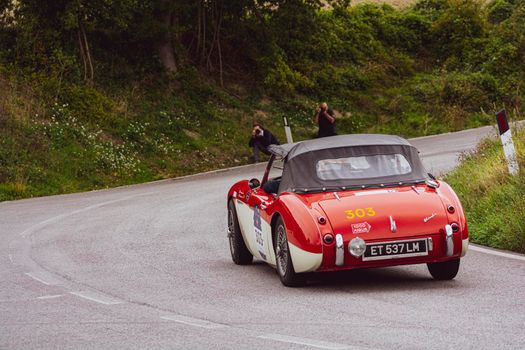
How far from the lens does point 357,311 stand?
30.9 ft

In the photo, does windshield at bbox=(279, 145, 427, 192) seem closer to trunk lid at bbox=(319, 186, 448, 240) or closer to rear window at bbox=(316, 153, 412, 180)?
rear window at bbox=(316, 153, 412, 180)

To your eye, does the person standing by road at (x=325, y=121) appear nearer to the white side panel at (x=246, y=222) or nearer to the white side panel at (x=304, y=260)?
the white side panel at (x=246, y=222)

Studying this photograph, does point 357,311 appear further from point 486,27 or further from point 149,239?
point 486,27

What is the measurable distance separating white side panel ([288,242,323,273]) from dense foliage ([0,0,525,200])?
1742 centimetres

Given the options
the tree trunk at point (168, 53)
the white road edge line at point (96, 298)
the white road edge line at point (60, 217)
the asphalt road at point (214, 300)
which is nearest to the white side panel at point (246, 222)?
the asphalt road at point (214, 300)

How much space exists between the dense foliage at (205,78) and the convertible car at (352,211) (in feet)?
54.0

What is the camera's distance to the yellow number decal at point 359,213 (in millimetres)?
10586

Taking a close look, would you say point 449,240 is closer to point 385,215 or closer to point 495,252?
point 385,215

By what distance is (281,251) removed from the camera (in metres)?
11.2

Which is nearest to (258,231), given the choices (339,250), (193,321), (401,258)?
(339,250)

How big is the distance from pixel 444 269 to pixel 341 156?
1561mm

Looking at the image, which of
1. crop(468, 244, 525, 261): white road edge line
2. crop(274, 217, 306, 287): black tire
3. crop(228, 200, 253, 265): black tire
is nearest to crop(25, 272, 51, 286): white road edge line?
crop(228, 200, 253, 265): black tire

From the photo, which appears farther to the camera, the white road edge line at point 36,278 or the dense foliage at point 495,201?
the dense foliage at point 495,201

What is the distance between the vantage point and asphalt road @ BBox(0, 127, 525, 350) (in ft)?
27.3
